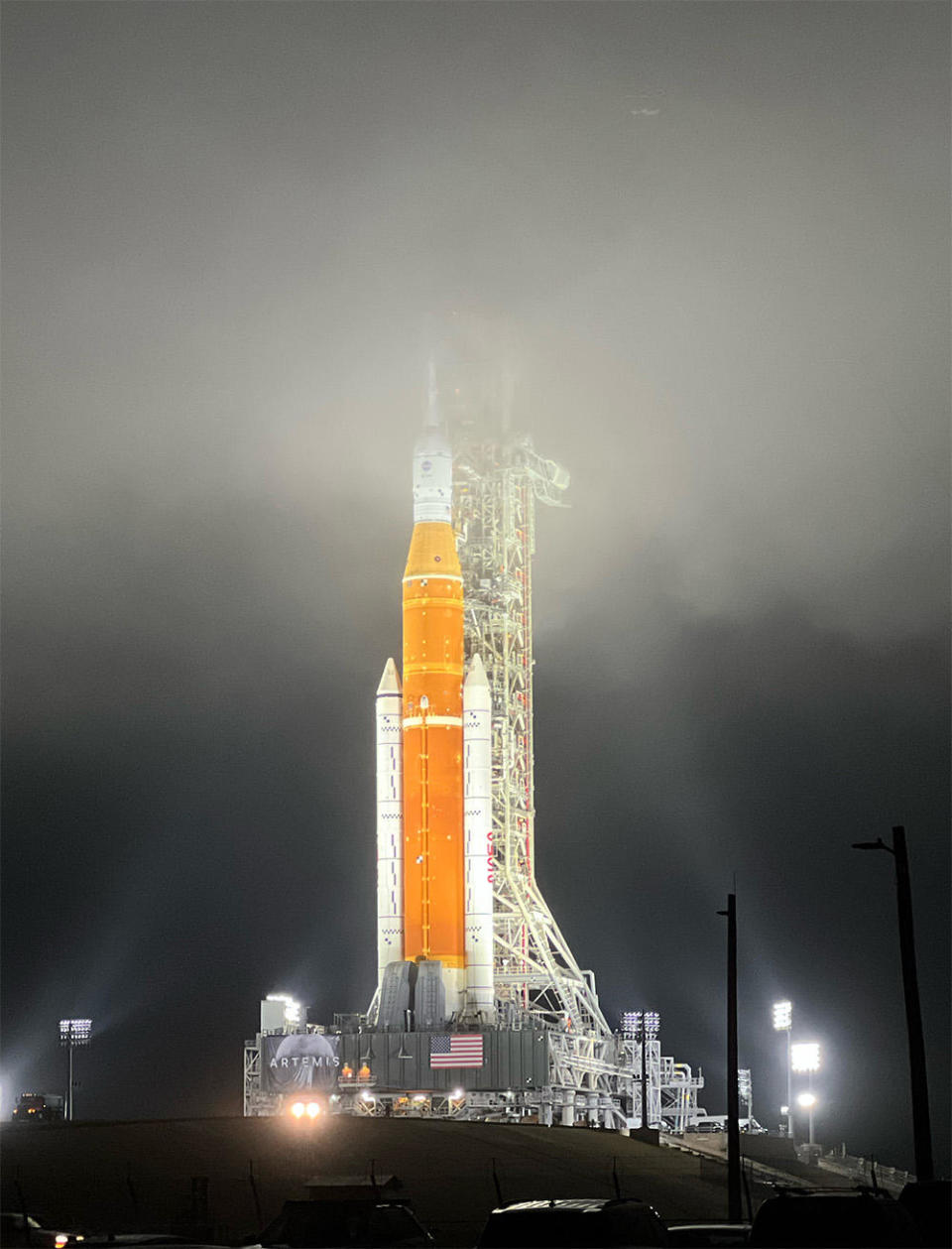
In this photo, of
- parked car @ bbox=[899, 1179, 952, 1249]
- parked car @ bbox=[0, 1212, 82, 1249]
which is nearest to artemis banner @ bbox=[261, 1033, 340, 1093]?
parked car @ bbox=[0, 1212, 82, 1249]

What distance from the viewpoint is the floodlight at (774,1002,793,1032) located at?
87750 millimetres

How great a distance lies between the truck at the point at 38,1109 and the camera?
77938 mm

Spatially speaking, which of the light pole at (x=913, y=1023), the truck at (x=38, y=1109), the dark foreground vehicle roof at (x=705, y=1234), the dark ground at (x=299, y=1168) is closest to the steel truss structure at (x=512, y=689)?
the dark ground at (x=299, y=1168)

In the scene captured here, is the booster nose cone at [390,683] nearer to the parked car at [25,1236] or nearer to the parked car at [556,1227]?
the parked car at [25,1236]

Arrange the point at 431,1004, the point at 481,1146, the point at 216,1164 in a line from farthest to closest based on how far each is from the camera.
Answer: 1. the point at 431,1004
2. the point at 481,1146
3. the point at 216,1164

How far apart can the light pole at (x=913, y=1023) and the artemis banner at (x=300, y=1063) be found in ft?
143

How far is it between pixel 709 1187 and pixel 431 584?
30.5 meters

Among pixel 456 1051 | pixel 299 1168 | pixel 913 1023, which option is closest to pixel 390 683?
pixel 456 1051

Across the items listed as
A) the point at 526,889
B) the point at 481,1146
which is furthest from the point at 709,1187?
the point at 526,889

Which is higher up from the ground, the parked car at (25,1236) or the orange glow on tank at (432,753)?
the orange glow on tank at (432,753)

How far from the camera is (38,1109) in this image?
8050cm

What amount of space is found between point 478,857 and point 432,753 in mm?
4532

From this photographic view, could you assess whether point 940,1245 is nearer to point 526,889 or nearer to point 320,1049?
point 320,1049

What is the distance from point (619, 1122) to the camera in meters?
84.6
